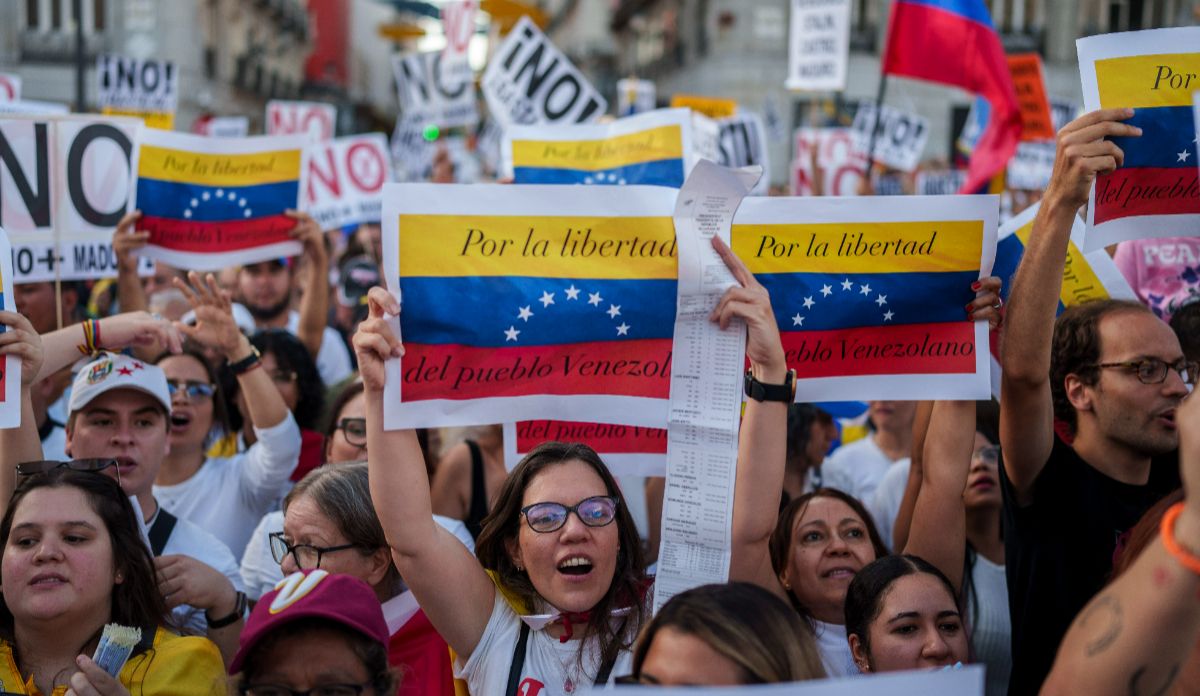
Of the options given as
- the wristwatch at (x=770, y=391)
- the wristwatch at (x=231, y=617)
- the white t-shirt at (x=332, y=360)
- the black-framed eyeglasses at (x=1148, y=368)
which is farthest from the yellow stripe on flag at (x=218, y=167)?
the black-framed eyeglasses at (x=1148, y=368)

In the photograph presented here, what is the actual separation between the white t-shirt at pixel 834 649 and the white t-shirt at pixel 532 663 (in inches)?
28.7

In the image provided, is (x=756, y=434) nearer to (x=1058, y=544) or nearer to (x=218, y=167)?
(x=1058, y=544)

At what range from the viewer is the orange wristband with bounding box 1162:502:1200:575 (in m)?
1.78

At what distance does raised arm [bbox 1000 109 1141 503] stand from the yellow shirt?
2.18 meters

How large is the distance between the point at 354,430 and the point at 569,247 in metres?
1.55

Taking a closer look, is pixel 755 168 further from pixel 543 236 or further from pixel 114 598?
pixel 114 598

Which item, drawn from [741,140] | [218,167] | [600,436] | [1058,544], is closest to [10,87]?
[218,167]

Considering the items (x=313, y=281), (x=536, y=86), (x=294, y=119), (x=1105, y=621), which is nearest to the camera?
(x=1105, y=621)

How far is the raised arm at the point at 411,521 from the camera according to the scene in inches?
115

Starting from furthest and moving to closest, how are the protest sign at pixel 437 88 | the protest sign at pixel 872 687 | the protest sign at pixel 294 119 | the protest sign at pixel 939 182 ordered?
the protest sign at pixel 939 182
the protest sign at pixel 294 119
the protest sign at pixel 437 88
the protest sign at pixel 872 687

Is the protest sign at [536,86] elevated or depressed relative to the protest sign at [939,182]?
elevated

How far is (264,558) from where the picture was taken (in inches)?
157

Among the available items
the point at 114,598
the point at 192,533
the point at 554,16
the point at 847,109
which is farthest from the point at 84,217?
the point at 554,16

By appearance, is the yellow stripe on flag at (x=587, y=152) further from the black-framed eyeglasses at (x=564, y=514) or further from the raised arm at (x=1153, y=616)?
the raised arm at (x=1153, y=616)
